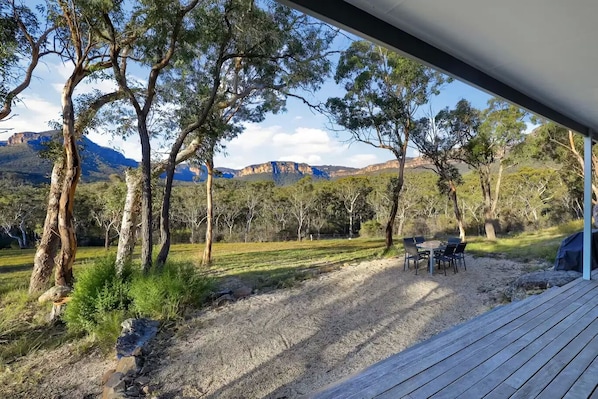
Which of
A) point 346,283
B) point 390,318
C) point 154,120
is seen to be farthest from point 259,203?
point 390,318

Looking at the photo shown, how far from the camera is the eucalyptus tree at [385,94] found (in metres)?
Answer: 9.84

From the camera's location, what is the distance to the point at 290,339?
3.56 meters

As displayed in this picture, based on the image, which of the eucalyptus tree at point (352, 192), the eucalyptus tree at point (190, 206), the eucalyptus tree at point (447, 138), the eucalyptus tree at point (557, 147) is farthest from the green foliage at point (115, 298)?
the eucalyptus tree at point (352, 192)

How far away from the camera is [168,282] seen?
13.7 feet

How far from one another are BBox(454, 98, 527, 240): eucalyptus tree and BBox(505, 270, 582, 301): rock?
362 inches

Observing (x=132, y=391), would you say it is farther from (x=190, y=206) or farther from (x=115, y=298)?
(x=190, y=206)

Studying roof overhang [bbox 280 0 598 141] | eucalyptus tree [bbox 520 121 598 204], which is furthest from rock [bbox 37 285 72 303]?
eucalyptus tree [bbox 520 121 598 204]

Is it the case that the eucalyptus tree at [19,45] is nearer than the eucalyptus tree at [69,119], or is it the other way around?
the eucalyptus tree at [19,45]

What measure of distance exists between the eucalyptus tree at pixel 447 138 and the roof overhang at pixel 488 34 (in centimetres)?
1021

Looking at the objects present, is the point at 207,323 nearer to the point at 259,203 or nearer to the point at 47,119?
the point at 47,119

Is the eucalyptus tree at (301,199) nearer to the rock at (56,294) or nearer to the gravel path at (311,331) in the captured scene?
the gravel path at (311,331)

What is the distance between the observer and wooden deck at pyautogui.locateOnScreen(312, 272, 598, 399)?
4.96ft

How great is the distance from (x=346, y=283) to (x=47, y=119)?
7.00 metres

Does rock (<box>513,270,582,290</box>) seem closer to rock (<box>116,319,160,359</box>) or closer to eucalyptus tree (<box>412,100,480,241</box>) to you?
rock (<box>116,319,160,359</box>)
